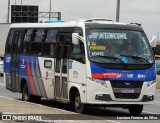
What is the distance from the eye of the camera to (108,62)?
1698cm

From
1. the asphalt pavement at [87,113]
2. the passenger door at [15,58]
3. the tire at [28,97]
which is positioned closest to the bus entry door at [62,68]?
the asphalt pavement at [87,113]

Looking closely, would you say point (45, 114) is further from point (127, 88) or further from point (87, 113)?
point (87, 113)

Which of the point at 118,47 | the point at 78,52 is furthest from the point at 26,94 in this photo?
the point at 118,47

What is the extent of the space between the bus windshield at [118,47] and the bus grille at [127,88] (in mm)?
595

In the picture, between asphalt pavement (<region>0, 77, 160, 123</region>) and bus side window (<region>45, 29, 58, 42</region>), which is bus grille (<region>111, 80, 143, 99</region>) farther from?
bus side window (<region>45, 29, 58, 42</region>)

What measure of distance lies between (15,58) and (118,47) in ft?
20.1

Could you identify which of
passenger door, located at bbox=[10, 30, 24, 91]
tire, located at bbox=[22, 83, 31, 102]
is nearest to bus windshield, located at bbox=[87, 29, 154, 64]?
tire, located at bbox=[22, 83, 31, 102]

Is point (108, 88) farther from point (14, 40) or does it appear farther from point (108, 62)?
point (14, 40)

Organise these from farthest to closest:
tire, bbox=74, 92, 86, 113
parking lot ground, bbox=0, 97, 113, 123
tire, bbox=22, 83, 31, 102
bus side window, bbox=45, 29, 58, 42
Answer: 1. tire, bbox=22, 83, 31, 102
2. bus side window, bbox=45, 29, 58, 42
3. tire, bbox=74, 92, 86, 113
4. parking lot ground, bbox=0, 97, 113, 123

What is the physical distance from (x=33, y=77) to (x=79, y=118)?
21.1 feet

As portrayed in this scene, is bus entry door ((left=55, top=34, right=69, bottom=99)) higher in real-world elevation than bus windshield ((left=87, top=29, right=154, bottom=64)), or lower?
lower

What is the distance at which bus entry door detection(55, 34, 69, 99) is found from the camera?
18.2 metres

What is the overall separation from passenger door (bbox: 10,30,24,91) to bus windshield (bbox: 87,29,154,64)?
5.46 metres

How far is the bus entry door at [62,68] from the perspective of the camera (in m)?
18.2
